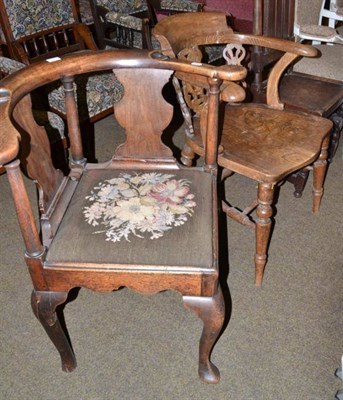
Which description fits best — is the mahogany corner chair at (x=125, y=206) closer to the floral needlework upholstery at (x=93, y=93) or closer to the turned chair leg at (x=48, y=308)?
the turned chair leg at (x=48, y=308)

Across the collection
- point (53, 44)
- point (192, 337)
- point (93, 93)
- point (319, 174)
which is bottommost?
point (192, 337)

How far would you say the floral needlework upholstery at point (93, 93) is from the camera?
2.39m

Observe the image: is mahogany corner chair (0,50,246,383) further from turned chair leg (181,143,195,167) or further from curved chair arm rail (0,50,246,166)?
turned chair leg (181,143,195,167)

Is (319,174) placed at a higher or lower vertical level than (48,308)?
lower

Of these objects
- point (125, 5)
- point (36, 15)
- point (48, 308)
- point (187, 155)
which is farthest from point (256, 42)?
point (125, 5)

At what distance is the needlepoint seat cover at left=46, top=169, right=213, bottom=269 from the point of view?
128 cm

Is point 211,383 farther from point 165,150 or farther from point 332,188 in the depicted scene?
point 332,188

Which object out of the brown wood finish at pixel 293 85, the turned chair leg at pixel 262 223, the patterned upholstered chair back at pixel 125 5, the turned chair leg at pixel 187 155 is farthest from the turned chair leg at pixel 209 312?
the patterned upholstered chair back at pixel 125 5

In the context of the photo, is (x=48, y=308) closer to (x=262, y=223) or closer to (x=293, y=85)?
(x=262, y=223)

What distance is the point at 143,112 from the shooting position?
A: 1522 mm

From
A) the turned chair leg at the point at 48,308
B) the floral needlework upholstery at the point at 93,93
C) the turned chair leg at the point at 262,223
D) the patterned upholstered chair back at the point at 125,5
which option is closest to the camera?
the turned chair leg at the point at 48,308

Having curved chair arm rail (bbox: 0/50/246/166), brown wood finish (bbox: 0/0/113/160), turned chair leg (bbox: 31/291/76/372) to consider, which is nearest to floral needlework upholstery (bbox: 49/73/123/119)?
brown wood finish (bbox: 0/0/113/160)

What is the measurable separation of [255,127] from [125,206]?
0.73 metres

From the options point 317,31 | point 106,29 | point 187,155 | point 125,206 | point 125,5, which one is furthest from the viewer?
point 125,5
